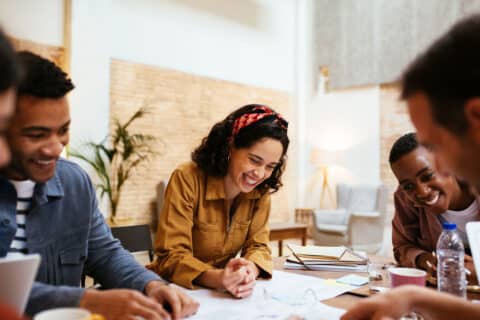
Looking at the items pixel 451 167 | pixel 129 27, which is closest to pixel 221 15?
pixel 129 27

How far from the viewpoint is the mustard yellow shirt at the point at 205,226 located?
5.54 ft

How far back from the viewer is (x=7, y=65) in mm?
627

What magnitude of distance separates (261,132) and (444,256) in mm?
851

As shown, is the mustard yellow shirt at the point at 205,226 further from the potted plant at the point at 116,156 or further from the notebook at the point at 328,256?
the potted plant at the point at 116,156

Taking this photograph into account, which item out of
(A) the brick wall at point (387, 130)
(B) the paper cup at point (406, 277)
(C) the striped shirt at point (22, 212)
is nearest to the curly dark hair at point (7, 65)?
(C) the striped shirt at point (22, 212)

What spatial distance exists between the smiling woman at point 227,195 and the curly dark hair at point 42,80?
2.46 feet

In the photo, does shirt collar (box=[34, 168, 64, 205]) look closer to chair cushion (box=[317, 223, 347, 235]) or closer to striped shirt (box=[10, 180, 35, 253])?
striped shirt (box=[10, 180, 35, 253])

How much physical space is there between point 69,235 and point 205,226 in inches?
23.1

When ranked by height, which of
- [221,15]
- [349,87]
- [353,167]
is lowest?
[353,167]

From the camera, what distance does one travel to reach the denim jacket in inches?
51.1

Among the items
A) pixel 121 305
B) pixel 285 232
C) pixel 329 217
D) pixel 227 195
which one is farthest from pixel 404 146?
pixel 329 217

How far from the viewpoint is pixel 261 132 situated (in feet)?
6.17

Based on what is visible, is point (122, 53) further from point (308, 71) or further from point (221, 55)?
point (308, 71)

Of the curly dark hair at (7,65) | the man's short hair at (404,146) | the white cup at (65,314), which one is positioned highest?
the curly dark hair at (7,65)
